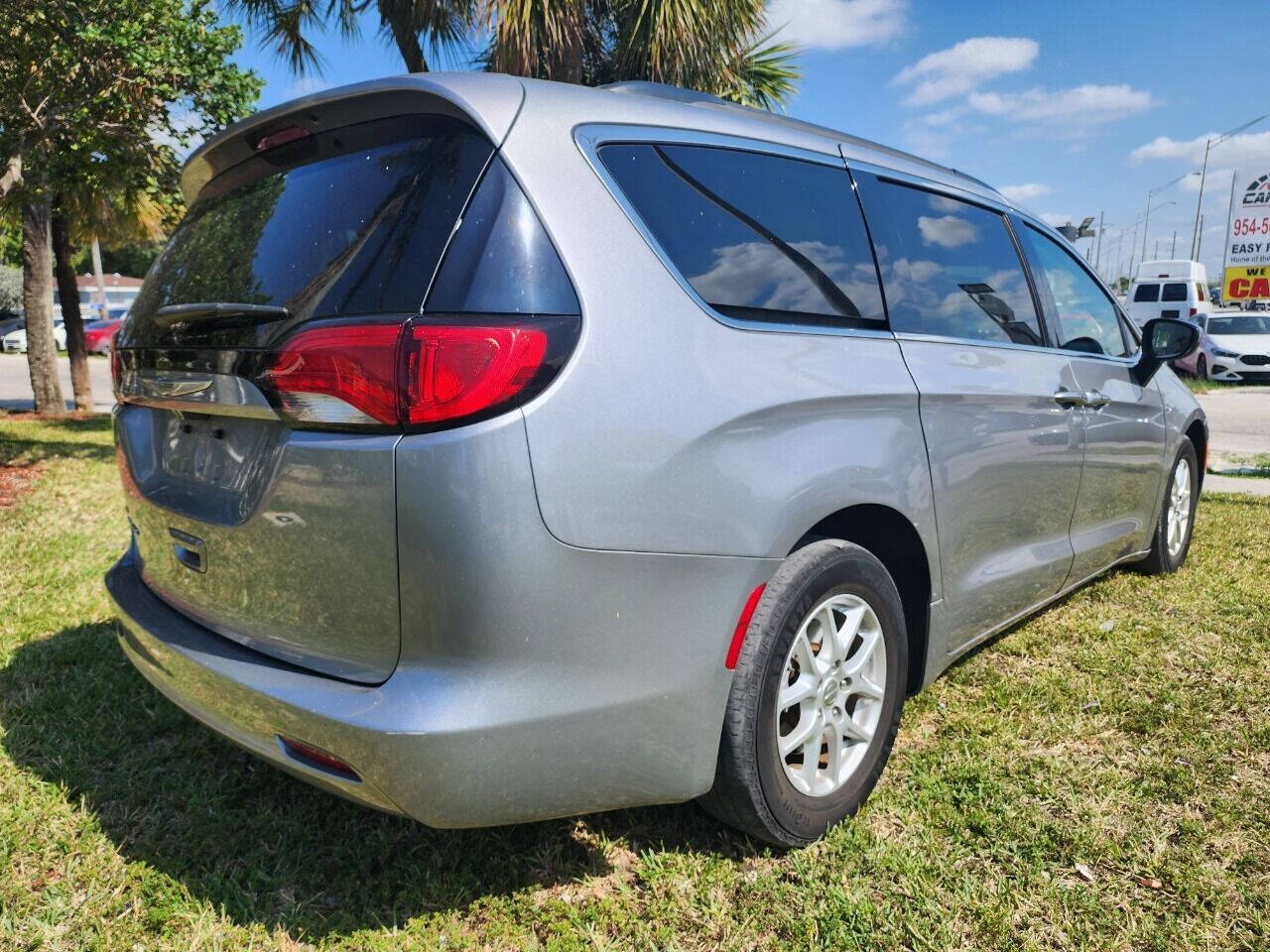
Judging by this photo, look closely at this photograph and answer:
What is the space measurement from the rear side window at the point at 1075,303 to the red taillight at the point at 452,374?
2585mm

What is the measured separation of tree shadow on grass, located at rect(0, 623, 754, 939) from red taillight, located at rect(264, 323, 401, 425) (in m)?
1.18

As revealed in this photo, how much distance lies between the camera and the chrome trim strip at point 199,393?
1.90 meters

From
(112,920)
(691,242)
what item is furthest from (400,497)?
(112,920)

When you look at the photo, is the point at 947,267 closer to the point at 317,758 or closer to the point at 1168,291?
the point at 317,758

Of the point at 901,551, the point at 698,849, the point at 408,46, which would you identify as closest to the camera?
the point at 698,849

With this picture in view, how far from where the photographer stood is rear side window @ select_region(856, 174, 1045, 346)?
2678mm

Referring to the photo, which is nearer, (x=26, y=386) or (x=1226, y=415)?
(x=1226, y=415)

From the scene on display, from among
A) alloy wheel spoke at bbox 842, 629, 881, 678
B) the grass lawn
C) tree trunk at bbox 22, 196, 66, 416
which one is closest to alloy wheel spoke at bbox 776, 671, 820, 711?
alloy wheel spoke at bbox 842, 629, 881, 678

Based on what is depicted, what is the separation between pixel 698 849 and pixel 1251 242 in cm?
2554

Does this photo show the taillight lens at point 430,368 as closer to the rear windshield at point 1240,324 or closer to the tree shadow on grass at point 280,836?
the tree shadow on grass at point 280,836

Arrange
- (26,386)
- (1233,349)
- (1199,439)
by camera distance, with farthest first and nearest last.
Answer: (1233,349), (26,386), (1199,439)

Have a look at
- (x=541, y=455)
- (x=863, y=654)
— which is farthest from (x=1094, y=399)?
(x=541, y=455)

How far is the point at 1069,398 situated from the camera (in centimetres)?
333

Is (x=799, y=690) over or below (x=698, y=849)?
over
